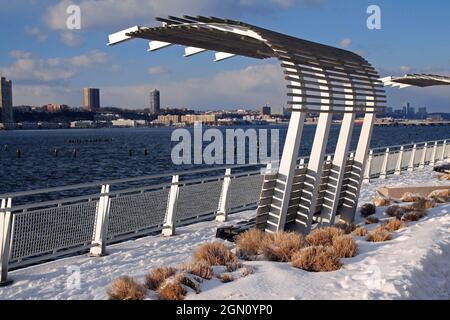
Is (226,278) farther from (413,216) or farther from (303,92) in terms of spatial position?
(413,216)

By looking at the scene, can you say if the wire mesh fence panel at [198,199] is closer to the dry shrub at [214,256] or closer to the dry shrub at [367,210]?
the dry shrub at [367,210]

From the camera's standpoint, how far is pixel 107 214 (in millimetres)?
9234

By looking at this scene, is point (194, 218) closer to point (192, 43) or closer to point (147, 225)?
point (147, 225)

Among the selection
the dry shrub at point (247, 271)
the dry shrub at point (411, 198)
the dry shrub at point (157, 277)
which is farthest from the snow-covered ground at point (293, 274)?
the dry shrub at point (411, 198)

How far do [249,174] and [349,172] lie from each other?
2666 millimetres

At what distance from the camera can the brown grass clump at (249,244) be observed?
8156 millimetres

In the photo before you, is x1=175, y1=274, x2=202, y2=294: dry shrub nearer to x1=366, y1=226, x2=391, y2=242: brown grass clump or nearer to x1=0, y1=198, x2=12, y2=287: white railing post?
x1=0, y1=198, x2=12, y2=287: white railing post

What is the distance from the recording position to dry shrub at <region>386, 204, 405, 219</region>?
11469 mm

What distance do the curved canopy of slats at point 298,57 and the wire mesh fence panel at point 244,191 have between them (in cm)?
295

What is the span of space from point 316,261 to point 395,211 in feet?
16.5

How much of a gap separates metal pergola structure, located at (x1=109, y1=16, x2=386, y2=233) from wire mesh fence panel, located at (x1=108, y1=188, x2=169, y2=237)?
6.99 feet

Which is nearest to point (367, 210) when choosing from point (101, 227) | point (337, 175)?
point (337, 175)

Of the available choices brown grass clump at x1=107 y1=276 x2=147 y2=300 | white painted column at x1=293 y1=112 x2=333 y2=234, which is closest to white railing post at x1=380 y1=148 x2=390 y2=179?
white painted column at x1=293 y1=112 x2=333 y2=234
